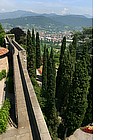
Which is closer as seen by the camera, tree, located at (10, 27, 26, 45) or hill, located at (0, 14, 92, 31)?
tree, located at (10, 27, 26, 45)

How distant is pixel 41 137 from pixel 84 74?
840 cm

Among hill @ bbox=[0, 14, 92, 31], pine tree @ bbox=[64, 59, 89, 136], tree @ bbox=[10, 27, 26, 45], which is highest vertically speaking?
hill @ bbox=[0, 14, 92, 31]

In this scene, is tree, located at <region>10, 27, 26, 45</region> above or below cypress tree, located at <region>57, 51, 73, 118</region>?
above

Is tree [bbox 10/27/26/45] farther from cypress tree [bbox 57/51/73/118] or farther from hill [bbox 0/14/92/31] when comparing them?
hill [bbox 0/14/92/31]

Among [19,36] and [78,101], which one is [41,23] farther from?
[78,101]

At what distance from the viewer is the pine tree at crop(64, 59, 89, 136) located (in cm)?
1128

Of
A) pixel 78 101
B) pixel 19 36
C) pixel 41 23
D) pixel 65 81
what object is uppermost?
pixel 41 23

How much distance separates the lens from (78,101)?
448 inches

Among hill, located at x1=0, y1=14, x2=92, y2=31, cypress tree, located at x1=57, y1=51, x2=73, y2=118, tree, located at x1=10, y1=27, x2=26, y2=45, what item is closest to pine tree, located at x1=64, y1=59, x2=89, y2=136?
cypress tree, located at x1=57, y1=51, x2=73, y2=118

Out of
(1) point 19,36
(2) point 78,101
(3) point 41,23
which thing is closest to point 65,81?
(2) point 78,101
